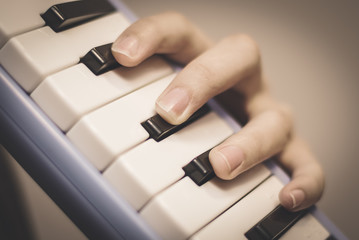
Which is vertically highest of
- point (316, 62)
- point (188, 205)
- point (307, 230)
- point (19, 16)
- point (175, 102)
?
point (19, 16)

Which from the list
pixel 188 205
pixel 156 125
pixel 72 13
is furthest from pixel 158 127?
pixel 72 13

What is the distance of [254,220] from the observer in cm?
50

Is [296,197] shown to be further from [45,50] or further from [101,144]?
[45,50]

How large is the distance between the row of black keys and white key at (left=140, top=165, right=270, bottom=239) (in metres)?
0.02

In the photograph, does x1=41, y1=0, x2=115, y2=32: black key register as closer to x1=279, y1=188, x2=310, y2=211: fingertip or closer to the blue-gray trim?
the blue-gray trim

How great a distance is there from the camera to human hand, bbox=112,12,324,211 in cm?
50

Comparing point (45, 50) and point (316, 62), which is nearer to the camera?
point (45, 50)

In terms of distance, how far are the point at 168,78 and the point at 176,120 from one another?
104mm

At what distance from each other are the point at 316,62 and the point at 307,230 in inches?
32.5

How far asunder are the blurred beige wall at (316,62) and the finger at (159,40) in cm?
54

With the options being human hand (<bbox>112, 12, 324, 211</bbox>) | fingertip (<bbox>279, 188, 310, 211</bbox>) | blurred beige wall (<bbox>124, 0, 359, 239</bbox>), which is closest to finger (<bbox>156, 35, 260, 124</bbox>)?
human hand (<bbox>112, 12, 324, 211</bbox>)

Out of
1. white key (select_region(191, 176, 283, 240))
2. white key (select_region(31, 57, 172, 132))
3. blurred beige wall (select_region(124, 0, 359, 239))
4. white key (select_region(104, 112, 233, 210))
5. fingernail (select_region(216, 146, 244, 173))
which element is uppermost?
white key (select_region(31, 57, 172, 132))

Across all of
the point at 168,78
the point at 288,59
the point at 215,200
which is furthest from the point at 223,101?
the point at 288,59

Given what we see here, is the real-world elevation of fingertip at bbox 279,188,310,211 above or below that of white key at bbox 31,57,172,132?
below
